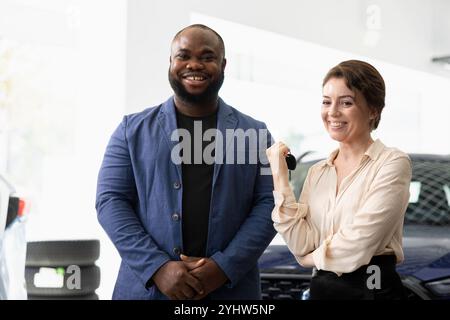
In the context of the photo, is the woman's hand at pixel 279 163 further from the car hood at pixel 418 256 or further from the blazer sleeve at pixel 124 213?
the car hood at pixel 418 256

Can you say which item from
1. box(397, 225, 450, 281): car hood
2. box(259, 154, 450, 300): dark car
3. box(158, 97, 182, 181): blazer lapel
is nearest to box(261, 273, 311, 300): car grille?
box(259, 154, 450, 300): dark car

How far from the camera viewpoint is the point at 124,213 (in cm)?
173

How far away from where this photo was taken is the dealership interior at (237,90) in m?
2.40

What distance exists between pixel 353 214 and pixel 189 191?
1.46ft

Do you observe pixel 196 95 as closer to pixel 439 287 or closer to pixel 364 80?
pixel 364 80

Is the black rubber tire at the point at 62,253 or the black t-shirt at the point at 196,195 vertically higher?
the black t-shirt at the point at 196,195

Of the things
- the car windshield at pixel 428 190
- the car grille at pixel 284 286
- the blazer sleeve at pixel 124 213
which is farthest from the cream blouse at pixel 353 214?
the car windshield at pixel 428 190

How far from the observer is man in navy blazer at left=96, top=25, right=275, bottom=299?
66.4 inches

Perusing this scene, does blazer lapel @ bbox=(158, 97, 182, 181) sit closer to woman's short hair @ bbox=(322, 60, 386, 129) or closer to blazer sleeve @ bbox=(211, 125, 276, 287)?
blazer sleeve @ bbox=(211, 125, 276, 287)

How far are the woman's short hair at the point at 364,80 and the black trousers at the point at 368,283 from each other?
1.16 ft

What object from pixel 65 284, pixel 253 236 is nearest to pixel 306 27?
pixel 65 284

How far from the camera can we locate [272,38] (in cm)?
500

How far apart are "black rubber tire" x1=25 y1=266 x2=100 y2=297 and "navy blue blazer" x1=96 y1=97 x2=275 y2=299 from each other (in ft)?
1.65

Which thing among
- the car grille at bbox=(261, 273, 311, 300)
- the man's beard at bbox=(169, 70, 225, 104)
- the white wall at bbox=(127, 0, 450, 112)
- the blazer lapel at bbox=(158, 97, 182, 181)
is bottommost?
the car grille at bbox=(261, 273, 311, 300)
